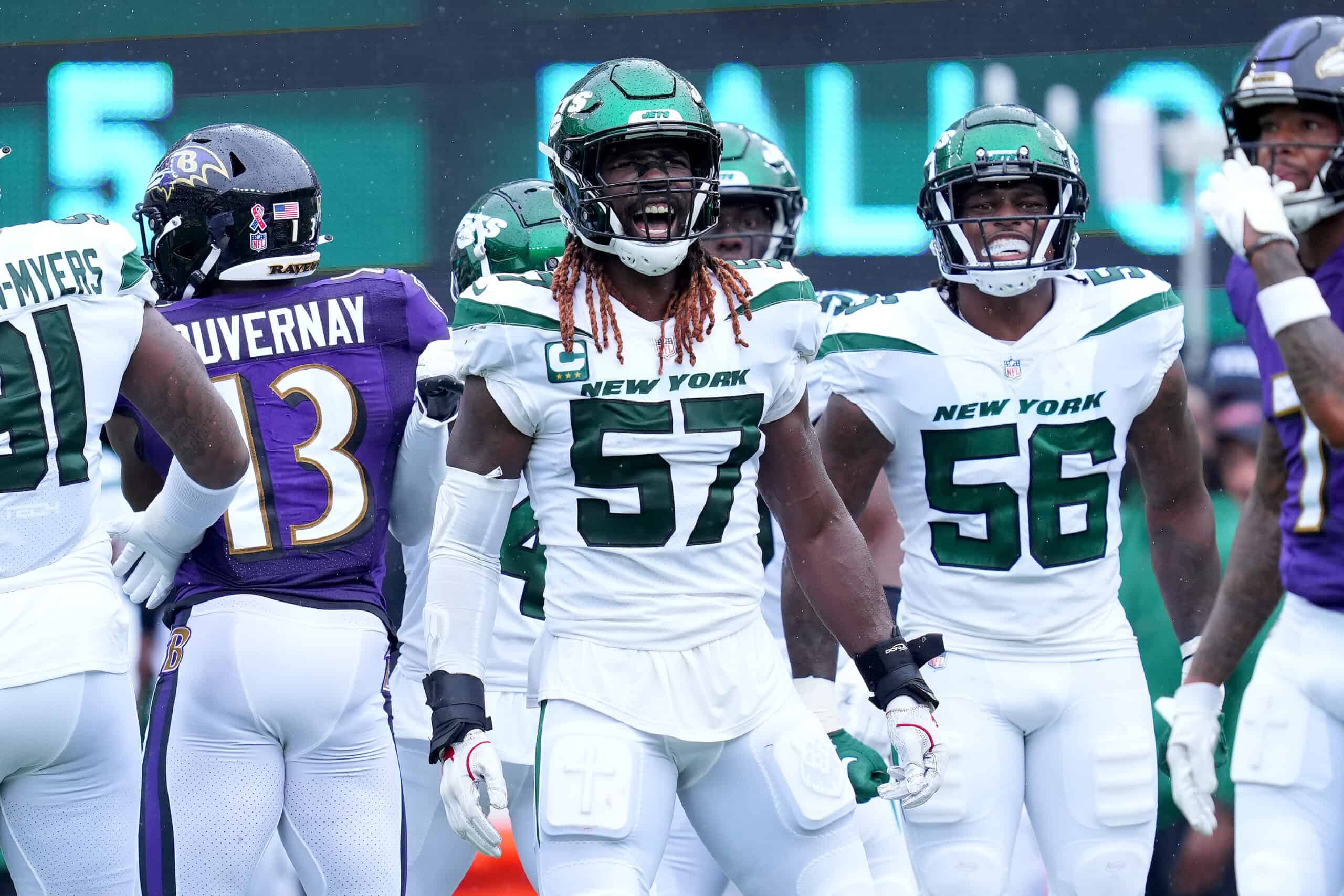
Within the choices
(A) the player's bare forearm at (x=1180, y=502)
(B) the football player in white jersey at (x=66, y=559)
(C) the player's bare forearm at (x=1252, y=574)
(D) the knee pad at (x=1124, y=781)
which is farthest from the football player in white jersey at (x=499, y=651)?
(C) the player's bare forearm at (x=1252, y=574)

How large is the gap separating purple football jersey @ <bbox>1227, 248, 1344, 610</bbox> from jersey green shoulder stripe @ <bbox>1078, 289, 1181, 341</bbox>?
55 cm

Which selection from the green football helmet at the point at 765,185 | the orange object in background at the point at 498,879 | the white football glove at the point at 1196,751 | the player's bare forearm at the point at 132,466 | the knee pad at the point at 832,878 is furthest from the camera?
the orange object in background at the point at 498,879

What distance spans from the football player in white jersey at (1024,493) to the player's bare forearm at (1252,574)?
36 cm

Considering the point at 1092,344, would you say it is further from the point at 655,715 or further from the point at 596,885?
the point at 596,885

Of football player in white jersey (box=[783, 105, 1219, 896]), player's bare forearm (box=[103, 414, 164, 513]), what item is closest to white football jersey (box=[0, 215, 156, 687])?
player's bare forearm (box=[103, 414, 164, 513])

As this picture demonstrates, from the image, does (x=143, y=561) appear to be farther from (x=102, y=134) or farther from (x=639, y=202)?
(x=102, y=134)

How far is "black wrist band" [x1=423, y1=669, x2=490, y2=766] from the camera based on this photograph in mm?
2805

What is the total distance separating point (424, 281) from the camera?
6047mm

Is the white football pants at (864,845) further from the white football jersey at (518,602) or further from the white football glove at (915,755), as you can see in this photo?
the white football jersey at (518,602)

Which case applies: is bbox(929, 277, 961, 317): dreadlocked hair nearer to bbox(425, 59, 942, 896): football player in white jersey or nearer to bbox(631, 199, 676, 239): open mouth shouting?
bbox(425, 59, 942, 896): football player in white jersey

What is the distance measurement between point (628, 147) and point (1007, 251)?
0.96 meters

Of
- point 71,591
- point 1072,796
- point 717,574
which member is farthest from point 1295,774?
point 71,591

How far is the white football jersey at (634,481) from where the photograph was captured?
9.35ft

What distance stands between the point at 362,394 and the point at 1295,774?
1.84m
